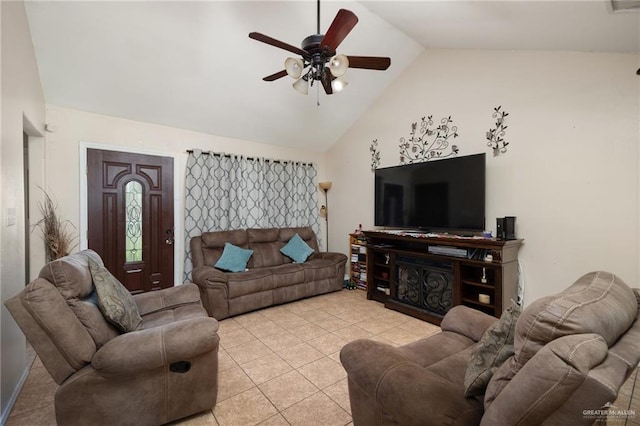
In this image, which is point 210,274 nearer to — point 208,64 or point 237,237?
point 237,237

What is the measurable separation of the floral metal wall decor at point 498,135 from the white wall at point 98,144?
10.5 feet

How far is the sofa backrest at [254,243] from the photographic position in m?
3.87

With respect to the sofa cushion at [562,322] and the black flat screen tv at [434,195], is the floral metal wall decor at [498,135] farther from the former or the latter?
the sofa cushion at [562,322]

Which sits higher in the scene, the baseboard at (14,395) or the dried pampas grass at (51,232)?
the dried pampas grass at (51,232)

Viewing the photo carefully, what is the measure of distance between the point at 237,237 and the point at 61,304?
2.71 metres

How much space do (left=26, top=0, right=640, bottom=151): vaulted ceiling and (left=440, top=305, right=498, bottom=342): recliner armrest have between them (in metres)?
2.19

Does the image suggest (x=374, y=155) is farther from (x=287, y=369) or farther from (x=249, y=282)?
(x=287, y=369)

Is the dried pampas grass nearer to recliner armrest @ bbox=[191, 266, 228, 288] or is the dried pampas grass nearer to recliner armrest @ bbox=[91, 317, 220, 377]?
recliner armrest @ bbox=[191, 266, 228, 288]

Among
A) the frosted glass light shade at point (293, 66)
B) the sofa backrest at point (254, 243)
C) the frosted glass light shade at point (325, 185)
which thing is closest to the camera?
the frosted glass light shade at point (293, 66)

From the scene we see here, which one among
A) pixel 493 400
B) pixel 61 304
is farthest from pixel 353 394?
pixel 61 304

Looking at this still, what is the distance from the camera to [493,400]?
0.95 m

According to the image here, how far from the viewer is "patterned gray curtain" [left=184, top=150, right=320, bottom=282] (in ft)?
13.1

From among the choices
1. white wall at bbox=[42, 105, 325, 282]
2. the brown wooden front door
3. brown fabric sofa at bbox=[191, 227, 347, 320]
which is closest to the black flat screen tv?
brown fabric sofa at bbox=[191, 227, 347, 320]

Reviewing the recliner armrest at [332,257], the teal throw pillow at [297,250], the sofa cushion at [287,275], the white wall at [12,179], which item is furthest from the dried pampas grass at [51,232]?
the recliner armrest at [332,257]
